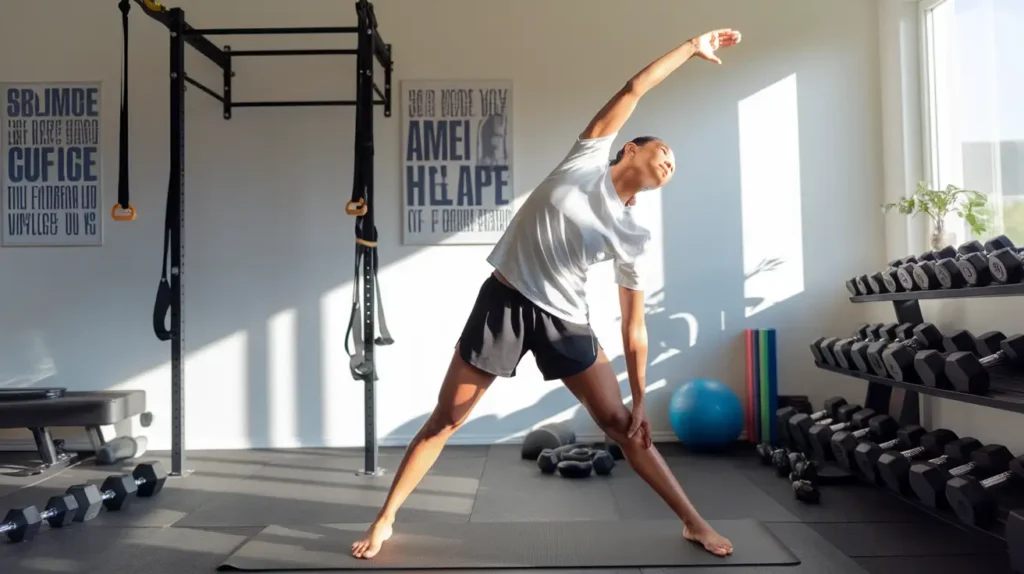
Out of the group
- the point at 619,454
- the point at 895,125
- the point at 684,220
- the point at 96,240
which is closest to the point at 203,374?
the point at 96,240

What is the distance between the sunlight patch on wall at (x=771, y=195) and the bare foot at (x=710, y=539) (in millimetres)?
2229

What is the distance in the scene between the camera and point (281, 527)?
2.88m

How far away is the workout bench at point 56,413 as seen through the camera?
13.0ft

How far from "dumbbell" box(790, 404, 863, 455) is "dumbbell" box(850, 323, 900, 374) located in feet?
0.96

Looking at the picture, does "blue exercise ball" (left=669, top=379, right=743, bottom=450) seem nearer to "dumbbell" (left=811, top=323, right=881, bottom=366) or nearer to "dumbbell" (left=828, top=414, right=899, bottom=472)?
"dumbbell" (left=811, top=323, right=881, bottom=366)

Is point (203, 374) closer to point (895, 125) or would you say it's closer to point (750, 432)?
point (750, 432)

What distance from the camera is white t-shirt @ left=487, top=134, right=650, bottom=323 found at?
238 centimetres

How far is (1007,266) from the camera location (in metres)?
2.59

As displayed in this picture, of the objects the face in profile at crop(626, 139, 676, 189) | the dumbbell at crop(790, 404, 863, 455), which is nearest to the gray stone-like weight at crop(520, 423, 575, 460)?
the dumbbell at crop(790, 404, 863, 455)

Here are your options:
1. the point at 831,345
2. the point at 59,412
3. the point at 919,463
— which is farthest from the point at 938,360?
the point at 59,412

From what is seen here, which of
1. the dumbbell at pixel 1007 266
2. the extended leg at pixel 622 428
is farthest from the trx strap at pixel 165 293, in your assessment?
the dumbbell at pixel 1007 266

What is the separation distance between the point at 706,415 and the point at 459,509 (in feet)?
5.02

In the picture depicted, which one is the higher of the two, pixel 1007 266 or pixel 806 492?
pixel 1007 266

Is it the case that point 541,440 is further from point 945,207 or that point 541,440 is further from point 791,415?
point 945,207
